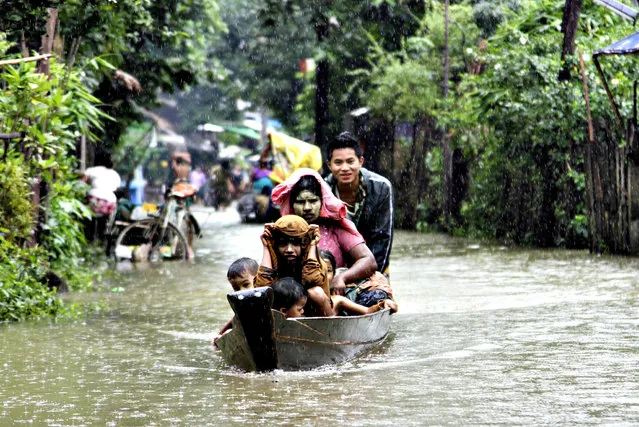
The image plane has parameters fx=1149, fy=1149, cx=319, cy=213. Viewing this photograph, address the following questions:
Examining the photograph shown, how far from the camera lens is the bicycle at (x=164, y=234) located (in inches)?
659

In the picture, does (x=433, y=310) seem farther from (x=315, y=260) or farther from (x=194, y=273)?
(x=194, y=273)

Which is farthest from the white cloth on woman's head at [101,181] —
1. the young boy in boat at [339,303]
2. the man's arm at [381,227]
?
the young boy in boat at [339,303]

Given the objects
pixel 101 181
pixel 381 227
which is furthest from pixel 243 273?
pixel 101 181

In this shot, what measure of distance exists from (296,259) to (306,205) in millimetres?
631

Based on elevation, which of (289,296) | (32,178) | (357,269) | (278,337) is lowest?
(278,337)

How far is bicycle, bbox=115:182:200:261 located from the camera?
54.9ft

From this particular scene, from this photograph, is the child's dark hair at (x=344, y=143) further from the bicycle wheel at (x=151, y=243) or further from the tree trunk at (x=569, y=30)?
the tree trunk at (x=569, y=30)

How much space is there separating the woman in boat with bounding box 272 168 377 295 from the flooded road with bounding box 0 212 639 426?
63 centimetres

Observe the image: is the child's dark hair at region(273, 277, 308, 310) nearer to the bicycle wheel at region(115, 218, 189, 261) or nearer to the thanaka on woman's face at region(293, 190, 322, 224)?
the thanaka on woman's face at region(293, 190, 322, 224)

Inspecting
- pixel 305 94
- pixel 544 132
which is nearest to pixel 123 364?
pixel 544 132

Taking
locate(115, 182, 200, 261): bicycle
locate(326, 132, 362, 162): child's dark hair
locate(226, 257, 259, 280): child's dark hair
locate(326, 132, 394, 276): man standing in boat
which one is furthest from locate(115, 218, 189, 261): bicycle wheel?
locate(226, 257, 259, 280): child's dark hair

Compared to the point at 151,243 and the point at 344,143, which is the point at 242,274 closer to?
the point at 344,143

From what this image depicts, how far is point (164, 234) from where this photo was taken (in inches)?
667

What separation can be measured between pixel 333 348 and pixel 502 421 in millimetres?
1975
